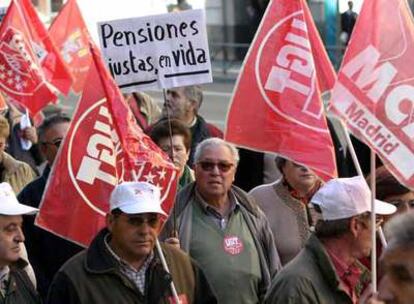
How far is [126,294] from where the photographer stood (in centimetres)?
680

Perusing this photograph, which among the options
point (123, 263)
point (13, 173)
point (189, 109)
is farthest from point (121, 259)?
point (189, 109)

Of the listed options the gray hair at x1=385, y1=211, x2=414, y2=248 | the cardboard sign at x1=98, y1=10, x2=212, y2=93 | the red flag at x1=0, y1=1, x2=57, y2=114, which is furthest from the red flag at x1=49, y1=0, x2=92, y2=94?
the gray hair at x1=385, y1=211, x2=414, y2=248

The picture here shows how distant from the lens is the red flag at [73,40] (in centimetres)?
1295

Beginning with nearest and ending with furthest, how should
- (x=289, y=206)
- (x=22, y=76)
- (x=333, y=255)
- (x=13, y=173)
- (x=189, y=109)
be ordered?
(x=333, y=255), (x=289, y=206), (x=13, y=173), (x=22, y=76), (x=189, y=109)

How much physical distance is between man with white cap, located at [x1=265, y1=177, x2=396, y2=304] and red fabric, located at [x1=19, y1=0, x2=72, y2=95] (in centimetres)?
532

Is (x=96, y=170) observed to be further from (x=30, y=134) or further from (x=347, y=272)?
(x=30, y=134)

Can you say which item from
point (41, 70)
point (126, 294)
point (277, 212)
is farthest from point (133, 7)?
point (126, 294)

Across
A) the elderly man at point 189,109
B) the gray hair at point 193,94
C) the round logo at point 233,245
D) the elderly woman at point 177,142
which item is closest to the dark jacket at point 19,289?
the round logo at point 233,245

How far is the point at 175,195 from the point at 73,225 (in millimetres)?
551

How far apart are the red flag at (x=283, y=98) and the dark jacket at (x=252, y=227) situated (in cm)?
50

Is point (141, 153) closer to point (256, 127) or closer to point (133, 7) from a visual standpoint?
point (256, 127)

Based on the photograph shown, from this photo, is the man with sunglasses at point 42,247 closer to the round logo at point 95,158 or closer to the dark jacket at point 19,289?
the round logo at point 95,158

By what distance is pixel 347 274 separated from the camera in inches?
261

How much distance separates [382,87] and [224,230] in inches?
56.0
